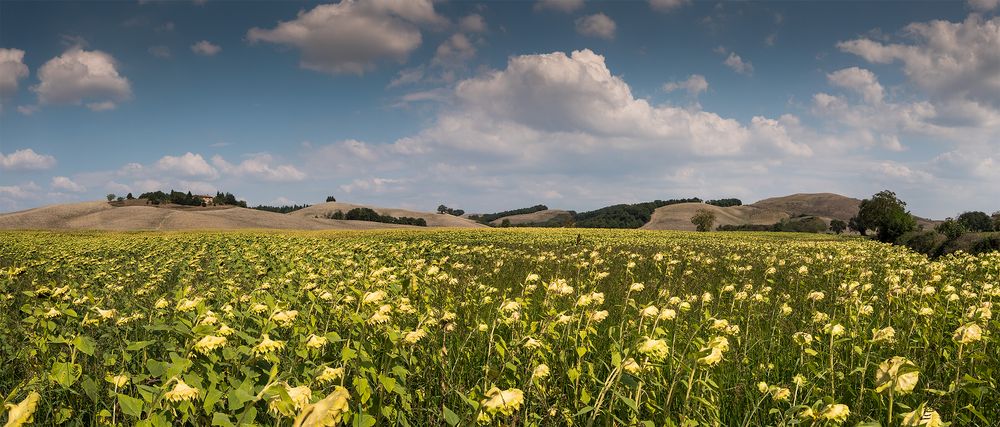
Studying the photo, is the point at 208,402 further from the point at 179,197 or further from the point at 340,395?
the point at 179,197

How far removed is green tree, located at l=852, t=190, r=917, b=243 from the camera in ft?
185

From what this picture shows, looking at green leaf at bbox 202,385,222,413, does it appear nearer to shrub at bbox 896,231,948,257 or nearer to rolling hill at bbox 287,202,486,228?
shrub at bbox 896,231,948,257

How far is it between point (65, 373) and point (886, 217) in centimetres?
7207

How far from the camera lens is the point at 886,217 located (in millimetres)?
58812

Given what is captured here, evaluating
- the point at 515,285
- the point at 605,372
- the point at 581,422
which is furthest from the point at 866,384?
the point at 515,285

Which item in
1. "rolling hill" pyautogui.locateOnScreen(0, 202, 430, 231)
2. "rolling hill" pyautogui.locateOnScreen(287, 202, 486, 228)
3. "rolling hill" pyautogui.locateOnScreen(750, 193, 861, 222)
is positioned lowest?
"rolling hill" pyautogui.locateOnScreen(0, 202, 430, 231)

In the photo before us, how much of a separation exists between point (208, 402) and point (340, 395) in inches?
55.6

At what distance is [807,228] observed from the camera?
312ft

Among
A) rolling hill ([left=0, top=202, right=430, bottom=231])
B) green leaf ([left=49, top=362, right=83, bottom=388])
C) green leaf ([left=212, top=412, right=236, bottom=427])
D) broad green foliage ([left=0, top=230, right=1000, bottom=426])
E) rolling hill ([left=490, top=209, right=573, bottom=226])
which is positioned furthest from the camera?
rolling hill ([left=490, top=209, right=573, bottom=226])

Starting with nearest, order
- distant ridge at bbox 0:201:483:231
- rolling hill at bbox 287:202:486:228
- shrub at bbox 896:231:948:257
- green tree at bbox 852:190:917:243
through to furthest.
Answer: shrub at bbox 896:231:948:257 → green tree at bbox 852:190:917:243 → distant ridge at bbox 0:201:483:231 → rolling hill at bbox 287:202:486:228

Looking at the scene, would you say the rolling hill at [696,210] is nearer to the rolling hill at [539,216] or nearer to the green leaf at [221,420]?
the rolling hill at [539,216]

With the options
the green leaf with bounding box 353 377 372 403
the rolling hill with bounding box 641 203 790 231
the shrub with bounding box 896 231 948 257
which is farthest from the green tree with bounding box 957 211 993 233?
the green leaf with bounding box 353 377 372 403

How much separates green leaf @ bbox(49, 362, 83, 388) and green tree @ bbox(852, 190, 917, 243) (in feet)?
210

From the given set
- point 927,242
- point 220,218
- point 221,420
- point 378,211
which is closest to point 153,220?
point 220,218
